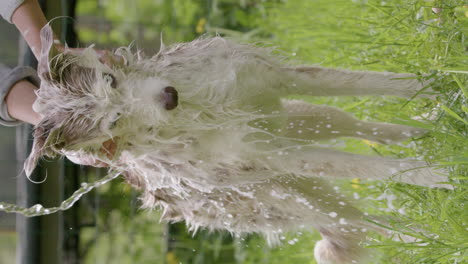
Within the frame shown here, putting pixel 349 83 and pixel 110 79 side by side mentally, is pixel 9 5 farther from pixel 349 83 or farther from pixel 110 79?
pixel 349 83

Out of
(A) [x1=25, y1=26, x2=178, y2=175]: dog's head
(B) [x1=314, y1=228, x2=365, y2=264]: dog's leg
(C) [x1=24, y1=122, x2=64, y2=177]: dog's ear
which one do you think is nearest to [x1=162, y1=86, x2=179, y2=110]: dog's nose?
(A) [x1=25, y1=26, x2=178, y2=175]: dog's head

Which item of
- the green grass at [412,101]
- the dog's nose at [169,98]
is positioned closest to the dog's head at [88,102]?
the dog's nose at [169,98]

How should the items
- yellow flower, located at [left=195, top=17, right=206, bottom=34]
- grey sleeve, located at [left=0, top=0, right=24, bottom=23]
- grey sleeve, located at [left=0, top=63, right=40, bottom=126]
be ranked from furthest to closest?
yellow flower, located at [left=195, top=17, right=206, bottom=34] → grey sleeve, located at [left=0, top=63, right=40, bottom=126] → grey sleeve, located at [left=0, top=0, right=24, bottom=23]

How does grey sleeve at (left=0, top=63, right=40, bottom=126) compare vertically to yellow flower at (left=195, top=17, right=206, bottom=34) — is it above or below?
below

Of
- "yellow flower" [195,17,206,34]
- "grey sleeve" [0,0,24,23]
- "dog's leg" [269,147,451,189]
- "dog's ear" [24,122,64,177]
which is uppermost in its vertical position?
"grey sleeve" [0,0,24,23]

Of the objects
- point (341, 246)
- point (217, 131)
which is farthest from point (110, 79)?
point (341, 246)

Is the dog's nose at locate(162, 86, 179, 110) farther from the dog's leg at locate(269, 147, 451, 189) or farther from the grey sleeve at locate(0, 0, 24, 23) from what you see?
the grey sleeve at locate(0, 0, 24, 23)

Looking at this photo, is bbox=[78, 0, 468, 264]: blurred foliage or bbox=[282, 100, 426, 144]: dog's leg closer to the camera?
bbox=[78, 0, 468, 264]: blurred foliage

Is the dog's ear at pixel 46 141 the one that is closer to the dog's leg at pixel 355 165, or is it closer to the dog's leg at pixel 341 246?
the dog's leg at pixel 355 165

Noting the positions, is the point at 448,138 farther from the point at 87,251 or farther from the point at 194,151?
the point at 87,251
